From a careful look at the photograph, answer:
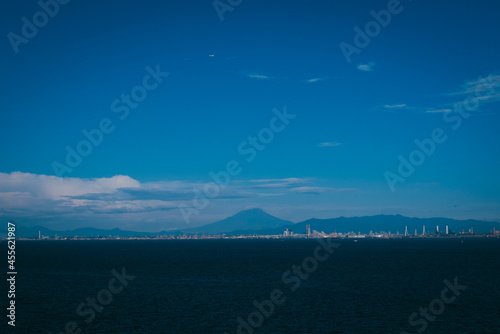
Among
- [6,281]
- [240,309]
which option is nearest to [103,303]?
[240,309]

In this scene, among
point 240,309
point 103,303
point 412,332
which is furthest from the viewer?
point 103,303

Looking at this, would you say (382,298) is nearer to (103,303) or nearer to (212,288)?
(212,288)

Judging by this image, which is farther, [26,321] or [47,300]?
[47,300]

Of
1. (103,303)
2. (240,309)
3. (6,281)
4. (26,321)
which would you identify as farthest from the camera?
(6,281)

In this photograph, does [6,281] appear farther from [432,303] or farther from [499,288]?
[499,288]

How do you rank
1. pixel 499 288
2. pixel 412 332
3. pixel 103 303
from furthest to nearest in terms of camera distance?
pixel 499 288 → pixel 103 303 → pixel 412 332

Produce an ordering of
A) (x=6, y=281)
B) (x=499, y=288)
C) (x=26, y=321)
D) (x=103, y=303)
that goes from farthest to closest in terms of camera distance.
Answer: (x=6, y=281)
(x=499, y=288)
(x=103, y=303)
(x=26, y=321)

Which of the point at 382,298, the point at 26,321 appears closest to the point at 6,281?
the point at 26,321

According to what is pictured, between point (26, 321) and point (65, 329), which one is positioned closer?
point (65, 329)
